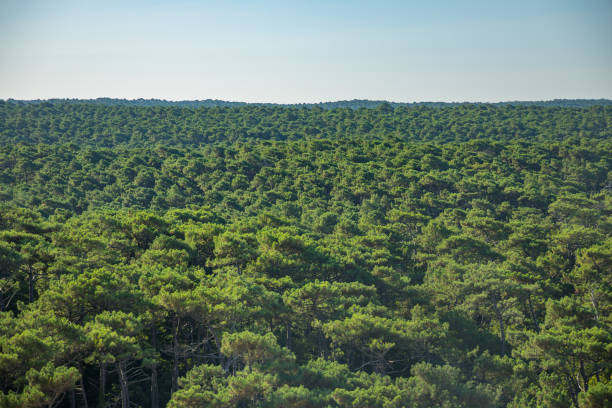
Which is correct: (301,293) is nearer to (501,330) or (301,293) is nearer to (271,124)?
(501,330)

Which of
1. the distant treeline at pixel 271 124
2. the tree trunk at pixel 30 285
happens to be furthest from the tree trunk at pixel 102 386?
the distant treeline at pixel 271 124

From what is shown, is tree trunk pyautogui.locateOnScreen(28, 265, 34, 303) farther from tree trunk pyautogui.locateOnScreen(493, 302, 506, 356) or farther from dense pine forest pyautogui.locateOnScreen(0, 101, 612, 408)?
tree trunk pyautogui.locateOnScreen(493, 302, 506, 356)

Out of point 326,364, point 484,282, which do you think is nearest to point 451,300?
point 484,282

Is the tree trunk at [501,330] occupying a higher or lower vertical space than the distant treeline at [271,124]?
lower

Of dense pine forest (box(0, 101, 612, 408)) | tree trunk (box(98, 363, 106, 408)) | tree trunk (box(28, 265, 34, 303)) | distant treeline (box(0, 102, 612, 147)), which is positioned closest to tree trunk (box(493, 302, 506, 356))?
dense pine forest (box(0, 101, 612, 408))

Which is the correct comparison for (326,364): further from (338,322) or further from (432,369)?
(432,369)

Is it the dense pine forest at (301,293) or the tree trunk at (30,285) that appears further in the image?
the tree trunk at (30,285)

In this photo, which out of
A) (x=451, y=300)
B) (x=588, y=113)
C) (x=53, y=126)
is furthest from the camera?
(x=588, y=113)

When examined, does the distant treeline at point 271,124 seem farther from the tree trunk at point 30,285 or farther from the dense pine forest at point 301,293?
the tree trunk at point 30,285
